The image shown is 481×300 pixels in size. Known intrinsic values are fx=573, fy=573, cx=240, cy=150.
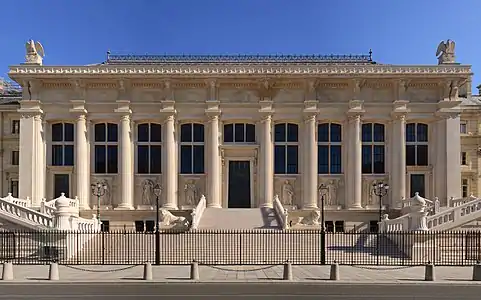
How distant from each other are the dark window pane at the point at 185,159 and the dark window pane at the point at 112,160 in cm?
545

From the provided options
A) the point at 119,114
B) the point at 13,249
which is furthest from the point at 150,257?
the point at 119,114

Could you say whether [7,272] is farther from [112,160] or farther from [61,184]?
[61,184]

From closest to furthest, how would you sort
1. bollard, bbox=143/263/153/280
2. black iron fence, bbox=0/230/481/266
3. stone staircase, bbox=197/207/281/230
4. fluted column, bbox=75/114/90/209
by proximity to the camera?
bollard, bbox=143/263/153/280 < black iron fence, bbox=0/230/481/266 < stone staircase, bbox=197/207/281/230 < fluted column, bbox=75/114/90/209

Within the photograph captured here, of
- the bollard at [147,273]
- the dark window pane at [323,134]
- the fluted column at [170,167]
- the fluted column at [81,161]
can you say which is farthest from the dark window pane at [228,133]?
the bollard at [147,273]

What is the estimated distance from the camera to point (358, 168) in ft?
153

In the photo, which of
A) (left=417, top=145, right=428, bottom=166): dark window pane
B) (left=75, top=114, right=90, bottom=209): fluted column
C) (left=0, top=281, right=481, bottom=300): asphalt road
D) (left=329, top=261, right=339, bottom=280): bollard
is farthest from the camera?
(left=417, top=145, right=428, bottom=166): dark window pane

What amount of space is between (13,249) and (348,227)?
87.1ft

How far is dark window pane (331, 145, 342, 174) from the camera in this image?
47.8m

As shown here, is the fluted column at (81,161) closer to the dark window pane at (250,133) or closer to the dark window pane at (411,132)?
the dark window pane at (250,133)

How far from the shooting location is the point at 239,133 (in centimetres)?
4788

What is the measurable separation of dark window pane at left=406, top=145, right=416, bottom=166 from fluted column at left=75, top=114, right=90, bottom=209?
2658 centimetres

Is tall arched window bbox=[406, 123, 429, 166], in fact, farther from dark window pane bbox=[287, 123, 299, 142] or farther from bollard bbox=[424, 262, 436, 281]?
bollard bbox=[424, 262, 436, 281]

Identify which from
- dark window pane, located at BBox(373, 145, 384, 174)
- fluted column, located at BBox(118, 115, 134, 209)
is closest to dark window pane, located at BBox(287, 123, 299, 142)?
dark window pane, located at BBox(373, 145, 384, 174)

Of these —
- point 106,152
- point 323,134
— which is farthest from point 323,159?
point 106,152
